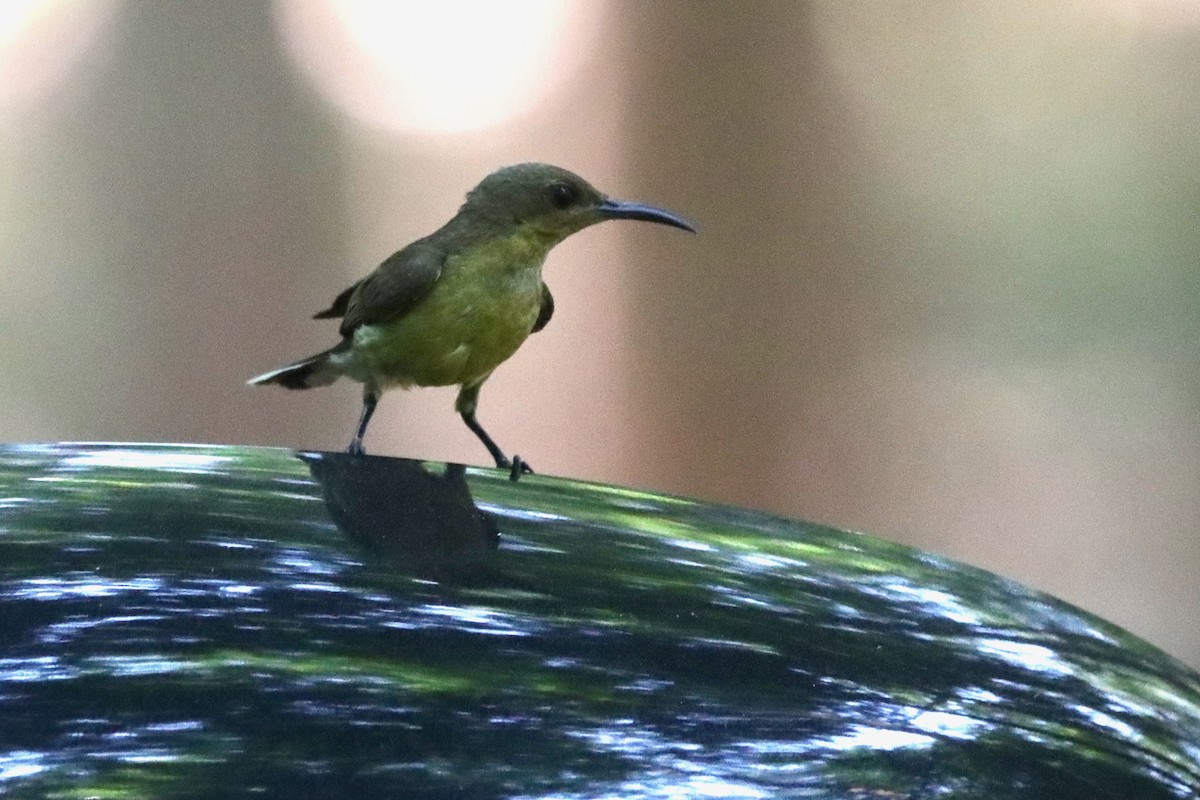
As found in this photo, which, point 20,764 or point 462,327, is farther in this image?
point 462,327

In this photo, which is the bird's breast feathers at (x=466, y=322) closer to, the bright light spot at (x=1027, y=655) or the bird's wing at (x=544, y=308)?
the bird's wing at (x=544, y=308)

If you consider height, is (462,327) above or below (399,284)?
below

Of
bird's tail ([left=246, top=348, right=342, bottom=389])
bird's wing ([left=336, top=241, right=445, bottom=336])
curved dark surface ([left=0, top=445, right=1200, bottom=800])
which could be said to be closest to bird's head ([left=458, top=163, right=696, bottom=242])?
bird's wing ([left=336, top=241, right=445, bottom=336])

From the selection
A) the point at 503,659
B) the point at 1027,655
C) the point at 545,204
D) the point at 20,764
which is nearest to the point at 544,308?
the point at 545,204

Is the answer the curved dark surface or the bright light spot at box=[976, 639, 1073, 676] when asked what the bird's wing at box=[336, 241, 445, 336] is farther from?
the bright light spot at box=[976, 639, 1073, 676]

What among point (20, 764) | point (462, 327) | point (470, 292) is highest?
point (470, 292)

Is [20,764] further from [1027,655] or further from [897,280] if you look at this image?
[897,280]
